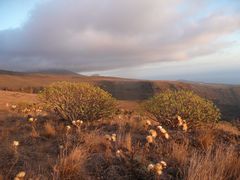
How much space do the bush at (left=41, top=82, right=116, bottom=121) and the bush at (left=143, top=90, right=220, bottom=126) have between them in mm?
1651

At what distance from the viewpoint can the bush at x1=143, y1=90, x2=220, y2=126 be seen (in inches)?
363

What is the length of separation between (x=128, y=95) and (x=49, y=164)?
10738cm

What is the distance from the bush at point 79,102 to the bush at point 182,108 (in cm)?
165

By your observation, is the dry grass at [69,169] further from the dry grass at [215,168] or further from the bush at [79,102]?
the bush at [79,102]

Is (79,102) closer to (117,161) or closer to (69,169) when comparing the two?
(117,161)

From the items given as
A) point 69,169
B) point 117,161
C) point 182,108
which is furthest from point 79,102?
point 69,169

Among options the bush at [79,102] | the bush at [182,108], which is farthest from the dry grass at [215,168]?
the bush at [79,102]

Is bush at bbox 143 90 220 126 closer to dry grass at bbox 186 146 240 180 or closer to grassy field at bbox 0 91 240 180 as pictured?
grassy field at bbox 0 91 240 180

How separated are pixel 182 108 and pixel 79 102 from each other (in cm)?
357

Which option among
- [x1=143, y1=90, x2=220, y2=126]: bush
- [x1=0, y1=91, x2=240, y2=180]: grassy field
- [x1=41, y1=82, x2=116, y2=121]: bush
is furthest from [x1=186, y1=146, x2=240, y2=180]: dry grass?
[x1=41, y1=82, x2=116, y2=121]: bush

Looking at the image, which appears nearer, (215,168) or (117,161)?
(215,168)

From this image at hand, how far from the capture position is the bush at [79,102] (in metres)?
10.4

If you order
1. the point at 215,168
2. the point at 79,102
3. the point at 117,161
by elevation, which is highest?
the point at 79,102

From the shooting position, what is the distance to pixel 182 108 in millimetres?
9180
